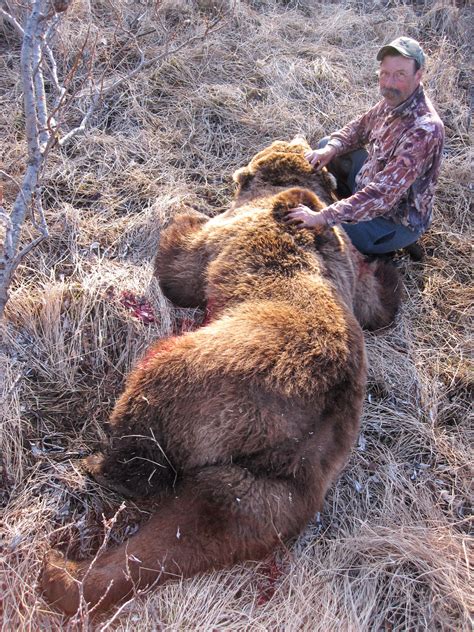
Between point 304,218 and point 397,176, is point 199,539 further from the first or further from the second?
point 397,176

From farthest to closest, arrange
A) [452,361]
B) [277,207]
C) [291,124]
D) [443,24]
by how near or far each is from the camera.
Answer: [443,24] → [291,124] → [452,361] → [277,207]

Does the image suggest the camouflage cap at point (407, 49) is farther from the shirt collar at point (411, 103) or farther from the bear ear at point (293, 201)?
the bear ear at point (293, 201)

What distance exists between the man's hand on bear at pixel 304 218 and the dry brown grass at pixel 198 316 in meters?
1.06

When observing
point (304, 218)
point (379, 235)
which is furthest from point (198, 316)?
point (379, 235)

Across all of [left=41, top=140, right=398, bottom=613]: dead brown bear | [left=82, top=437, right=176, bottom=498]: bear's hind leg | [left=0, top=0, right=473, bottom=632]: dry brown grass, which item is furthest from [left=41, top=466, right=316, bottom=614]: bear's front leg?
[left=82, top=437, right=176, bottom=498]: bear's hind leg

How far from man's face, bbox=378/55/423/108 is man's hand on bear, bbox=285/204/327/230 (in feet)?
3.81

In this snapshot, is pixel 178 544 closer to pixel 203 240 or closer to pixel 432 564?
pixel 432 564

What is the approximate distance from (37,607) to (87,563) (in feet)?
0.94

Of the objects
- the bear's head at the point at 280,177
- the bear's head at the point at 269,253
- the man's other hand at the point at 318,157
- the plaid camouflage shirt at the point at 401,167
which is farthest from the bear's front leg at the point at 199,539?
the man's other hand at the point at 318,157

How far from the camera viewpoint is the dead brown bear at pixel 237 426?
2529 millimetres

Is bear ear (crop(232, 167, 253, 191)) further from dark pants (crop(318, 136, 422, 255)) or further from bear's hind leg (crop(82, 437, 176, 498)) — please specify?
bear's hind leg (crop(82, 437, 176, 498))

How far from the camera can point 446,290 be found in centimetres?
459

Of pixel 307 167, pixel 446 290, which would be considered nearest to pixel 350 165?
pixel 307 167

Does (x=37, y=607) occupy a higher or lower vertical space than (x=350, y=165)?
lower
